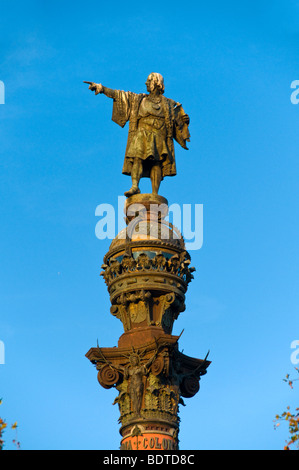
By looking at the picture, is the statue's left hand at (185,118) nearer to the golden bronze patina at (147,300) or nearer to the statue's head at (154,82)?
the golden bronze patina at (147,300)

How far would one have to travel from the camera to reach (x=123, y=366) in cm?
3816

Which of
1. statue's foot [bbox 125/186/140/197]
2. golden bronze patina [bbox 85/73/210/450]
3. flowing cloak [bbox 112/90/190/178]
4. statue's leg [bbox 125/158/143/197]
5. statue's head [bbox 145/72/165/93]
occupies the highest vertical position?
statue's head [bbox 145/72/165/93]

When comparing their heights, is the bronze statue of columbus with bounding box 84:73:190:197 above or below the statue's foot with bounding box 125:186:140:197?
above

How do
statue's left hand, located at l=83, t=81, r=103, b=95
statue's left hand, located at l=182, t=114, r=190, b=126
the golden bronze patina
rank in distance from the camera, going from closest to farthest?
the golden bronze patina → statue's left hand, located at l=83, t=81, r=103, b=95 → statue's left hand, located at l=182, t=114, r=190, b=126

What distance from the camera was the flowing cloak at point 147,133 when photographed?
139 feet

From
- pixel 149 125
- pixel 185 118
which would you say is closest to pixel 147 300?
pixel 149 125

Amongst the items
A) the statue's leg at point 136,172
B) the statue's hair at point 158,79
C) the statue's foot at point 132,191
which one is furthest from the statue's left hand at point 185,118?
the statue's foot at point 132,191

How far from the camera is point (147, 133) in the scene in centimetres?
4234

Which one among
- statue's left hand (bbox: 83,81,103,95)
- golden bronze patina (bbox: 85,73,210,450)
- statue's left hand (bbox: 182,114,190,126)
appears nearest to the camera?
golden bronze patina (bbox: 85,73,210,450)

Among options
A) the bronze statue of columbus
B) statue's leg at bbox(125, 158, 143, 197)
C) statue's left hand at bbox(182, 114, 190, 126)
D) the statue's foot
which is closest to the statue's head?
the bronze statue of columbus

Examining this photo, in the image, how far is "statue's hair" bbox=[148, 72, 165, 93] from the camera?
4253 cm

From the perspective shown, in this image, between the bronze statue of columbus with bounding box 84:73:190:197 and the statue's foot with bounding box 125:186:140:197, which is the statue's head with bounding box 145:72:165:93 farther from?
the statue's foot with bounding box 125:186:140:197

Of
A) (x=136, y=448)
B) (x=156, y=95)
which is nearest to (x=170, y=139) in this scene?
(x=156, y=95)

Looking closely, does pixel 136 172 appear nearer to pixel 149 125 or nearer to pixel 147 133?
pixel 147 133
